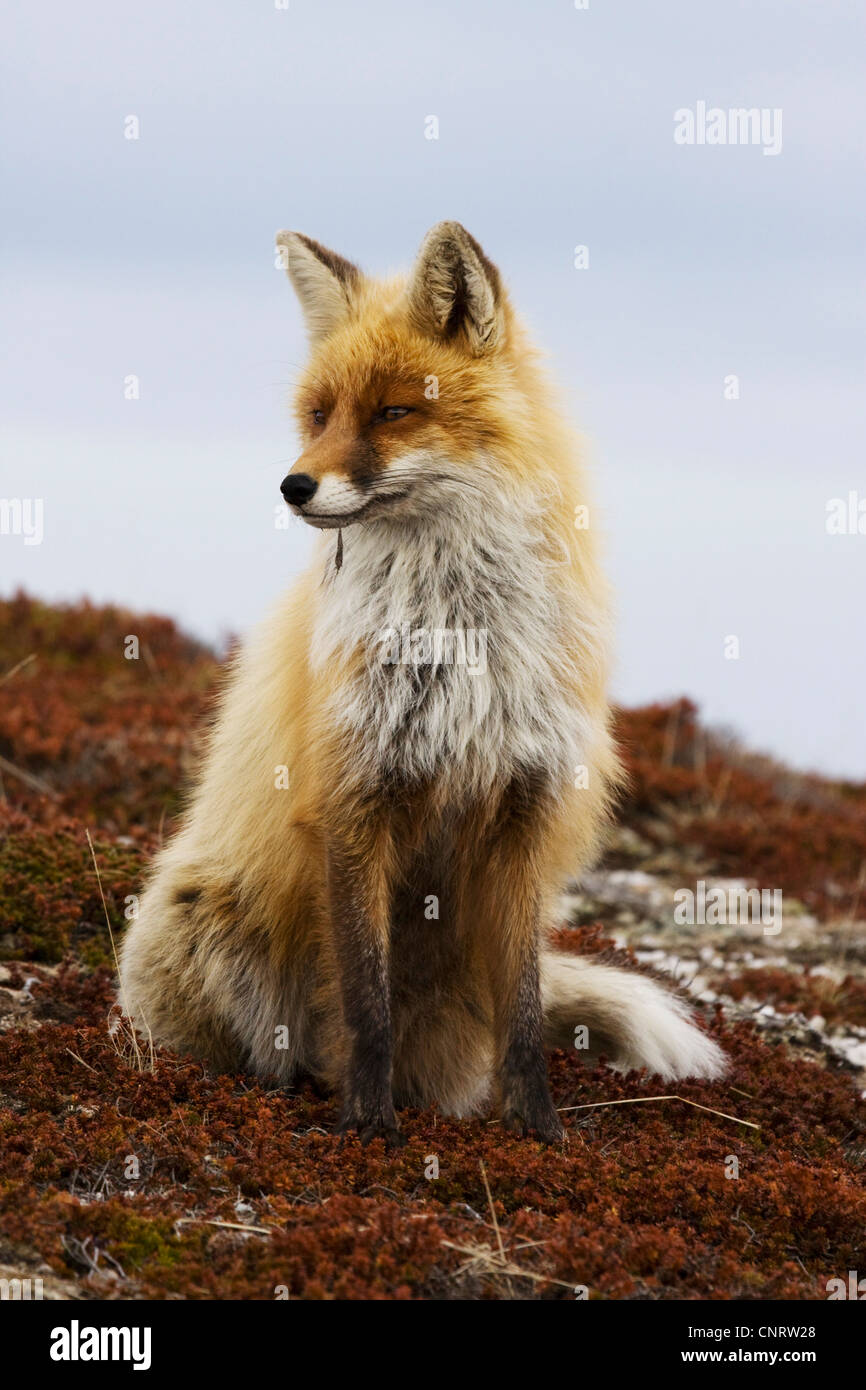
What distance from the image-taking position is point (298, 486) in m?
4.64

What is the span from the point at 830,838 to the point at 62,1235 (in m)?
9.14

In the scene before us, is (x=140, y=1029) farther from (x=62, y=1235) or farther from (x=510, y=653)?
(x=510, y=653)

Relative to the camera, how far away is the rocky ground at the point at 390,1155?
13.4ft

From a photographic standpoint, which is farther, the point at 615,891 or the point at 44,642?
the point at 44,642

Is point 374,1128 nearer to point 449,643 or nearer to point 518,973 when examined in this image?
point 518,973

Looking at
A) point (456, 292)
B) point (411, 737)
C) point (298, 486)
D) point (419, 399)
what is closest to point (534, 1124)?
point (411, 737)

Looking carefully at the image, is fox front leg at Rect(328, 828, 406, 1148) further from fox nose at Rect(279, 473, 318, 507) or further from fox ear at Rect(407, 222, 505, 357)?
fox ear at Rect(407, 222, 505, 357)

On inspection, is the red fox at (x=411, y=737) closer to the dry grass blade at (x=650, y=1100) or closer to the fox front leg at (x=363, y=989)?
the fox front leg at (x=363, y=989)

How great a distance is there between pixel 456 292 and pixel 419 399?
0.47 meters

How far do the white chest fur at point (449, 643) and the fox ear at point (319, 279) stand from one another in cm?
93

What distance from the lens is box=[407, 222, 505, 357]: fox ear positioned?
→ 4.95 meters

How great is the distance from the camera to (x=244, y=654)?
636 cm

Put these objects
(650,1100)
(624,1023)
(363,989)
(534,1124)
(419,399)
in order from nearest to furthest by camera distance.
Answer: (419,399)
(363,989)
(534,1124)
(650,1100)
(624,1023)
